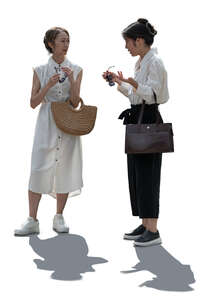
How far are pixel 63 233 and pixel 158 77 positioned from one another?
1874 millimetres

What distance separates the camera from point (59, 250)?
5152 millimetres

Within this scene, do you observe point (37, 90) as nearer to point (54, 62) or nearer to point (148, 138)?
point (54, 62)

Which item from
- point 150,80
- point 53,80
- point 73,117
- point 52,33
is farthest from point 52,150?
point 150,80

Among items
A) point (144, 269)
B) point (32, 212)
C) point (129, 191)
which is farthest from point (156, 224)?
point (32, 212)

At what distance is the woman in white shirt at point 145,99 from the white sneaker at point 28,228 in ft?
3.46

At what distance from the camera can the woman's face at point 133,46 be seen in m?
5.16

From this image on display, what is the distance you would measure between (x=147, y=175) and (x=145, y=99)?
70 centimetres

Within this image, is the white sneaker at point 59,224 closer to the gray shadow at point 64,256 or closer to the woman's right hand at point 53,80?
the gray shadow at point 64,256

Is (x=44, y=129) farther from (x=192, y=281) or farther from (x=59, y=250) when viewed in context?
(x=192, y=281)

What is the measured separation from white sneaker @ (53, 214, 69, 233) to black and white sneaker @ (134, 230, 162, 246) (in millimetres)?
808

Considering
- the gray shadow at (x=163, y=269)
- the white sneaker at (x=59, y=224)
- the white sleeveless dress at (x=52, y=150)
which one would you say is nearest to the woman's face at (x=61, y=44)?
the white sleeveless dress at (x=52, y=150)

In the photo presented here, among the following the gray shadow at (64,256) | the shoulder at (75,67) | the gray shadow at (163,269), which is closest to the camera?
the gray shadow at (163,269)

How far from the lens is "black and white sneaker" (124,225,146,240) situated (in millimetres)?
5527

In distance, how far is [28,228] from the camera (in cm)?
570
